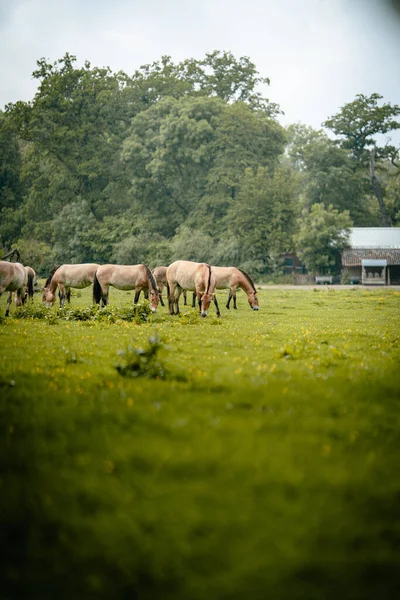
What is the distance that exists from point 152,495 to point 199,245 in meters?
53.8

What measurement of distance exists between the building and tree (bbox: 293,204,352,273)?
153 centimetres

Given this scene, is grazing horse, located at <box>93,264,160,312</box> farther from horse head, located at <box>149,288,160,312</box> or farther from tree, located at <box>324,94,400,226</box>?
tree, located at <box>324,94,400,226</box>

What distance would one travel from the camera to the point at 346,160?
73688 millimetres

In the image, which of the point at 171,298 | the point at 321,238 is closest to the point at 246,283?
the point at 171,298

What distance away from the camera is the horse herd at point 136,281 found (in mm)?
17984

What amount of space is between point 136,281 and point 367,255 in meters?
44.4

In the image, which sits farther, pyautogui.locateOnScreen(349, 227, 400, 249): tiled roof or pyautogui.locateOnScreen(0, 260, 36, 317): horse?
pyautogui.locateOnScreen(349, 227, 400, 249): tiled roof

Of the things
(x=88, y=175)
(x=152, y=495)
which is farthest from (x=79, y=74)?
(x=152, y=495)

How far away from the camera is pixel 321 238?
57844 mm

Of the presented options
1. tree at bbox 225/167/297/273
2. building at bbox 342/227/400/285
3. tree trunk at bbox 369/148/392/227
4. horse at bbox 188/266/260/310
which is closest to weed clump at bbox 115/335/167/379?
horse at bbox 188/266/260/310

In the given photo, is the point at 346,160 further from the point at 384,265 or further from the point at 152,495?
the point at 152,495

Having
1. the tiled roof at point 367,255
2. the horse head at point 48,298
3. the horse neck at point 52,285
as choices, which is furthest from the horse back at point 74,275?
the tiled roof at point 367,255

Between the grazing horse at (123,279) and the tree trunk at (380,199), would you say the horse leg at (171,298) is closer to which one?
the grazing horse at (123,279)

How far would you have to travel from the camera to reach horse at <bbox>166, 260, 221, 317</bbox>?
1798 cm
